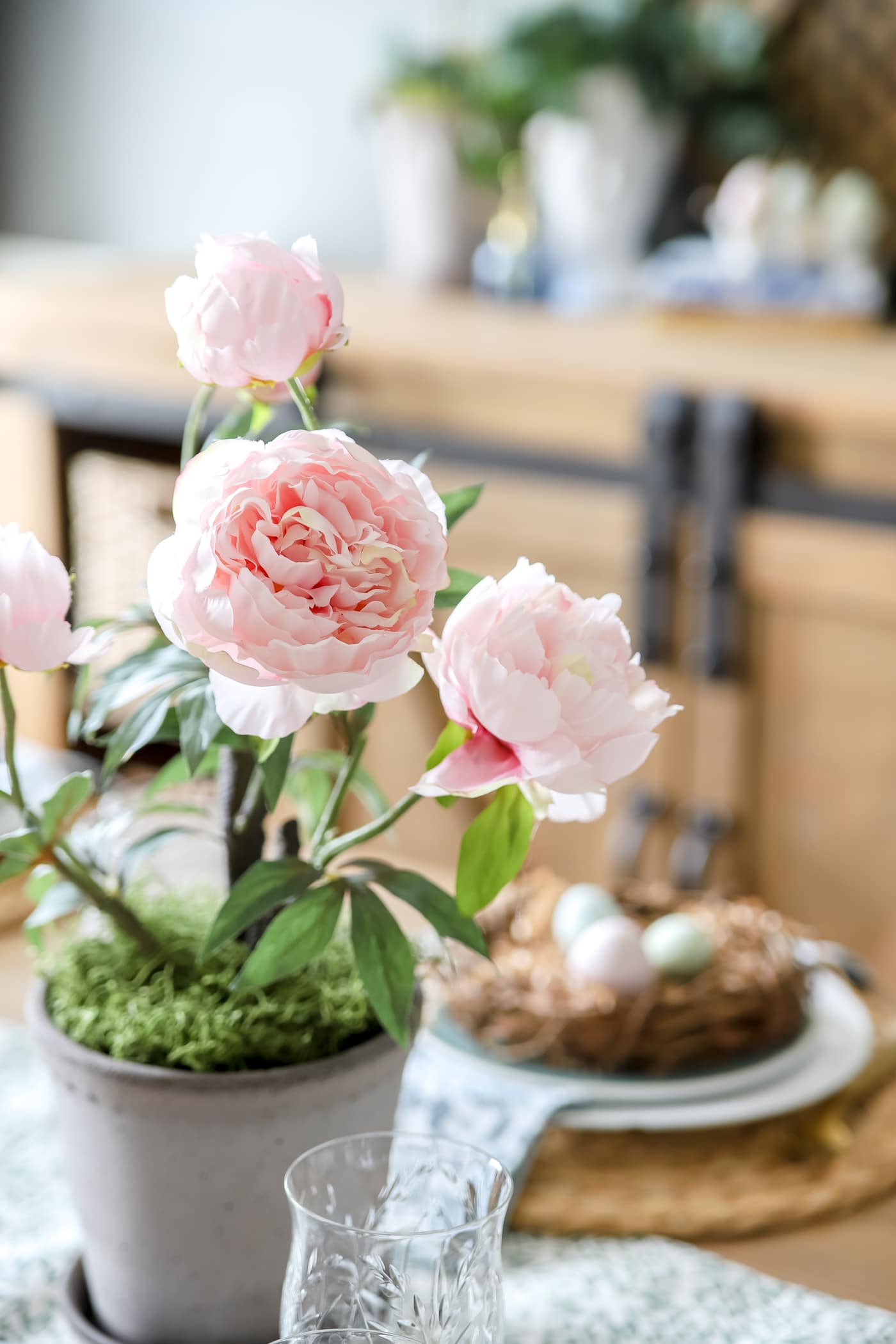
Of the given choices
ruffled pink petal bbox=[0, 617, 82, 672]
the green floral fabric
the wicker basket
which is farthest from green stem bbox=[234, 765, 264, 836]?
the wicker basket

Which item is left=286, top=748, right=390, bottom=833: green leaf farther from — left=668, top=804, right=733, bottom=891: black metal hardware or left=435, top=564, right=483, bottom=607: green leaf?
left=668, top=804, right=733, bottom=891: black metal hardware

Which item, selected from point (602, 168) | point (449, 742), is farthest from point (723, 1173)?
point (602, 168)

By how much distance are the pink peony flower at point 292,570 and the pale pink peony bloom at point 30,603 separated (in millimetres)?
68

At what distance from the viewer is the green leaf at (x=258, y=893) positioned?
0.53 meters

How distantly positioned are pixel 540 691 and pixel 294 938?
155 mm

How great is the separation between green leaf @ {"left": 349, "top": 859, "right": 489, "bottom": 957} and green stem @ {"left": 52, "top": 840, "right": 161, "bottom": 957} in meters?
0.10

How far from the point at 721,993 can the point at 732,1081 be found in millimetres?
49

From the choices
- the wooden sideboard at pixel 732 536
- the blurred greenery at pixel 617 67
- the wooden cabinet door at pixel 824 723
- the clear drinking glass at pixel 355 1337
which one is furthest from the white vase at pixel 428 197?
the clear drinking glass at pixel 355 1337

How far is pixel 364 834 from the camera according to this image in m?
0.55

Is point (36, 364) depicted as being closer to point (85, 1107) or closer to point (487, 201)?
point (487, 201)

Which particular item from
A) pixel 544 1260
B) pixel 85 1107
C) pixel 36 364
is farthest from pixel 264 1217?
pixel 36 364

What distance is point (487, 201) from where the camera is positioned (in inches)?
89.5

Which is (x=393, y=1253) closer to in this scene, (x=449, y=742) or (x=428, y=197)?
(x=449, y=742)

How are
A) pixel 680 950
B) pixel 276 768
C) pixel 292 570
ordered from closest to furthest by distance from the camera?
1. pixel 292 570
2. pixel 276 768
3. pixel 680 950
